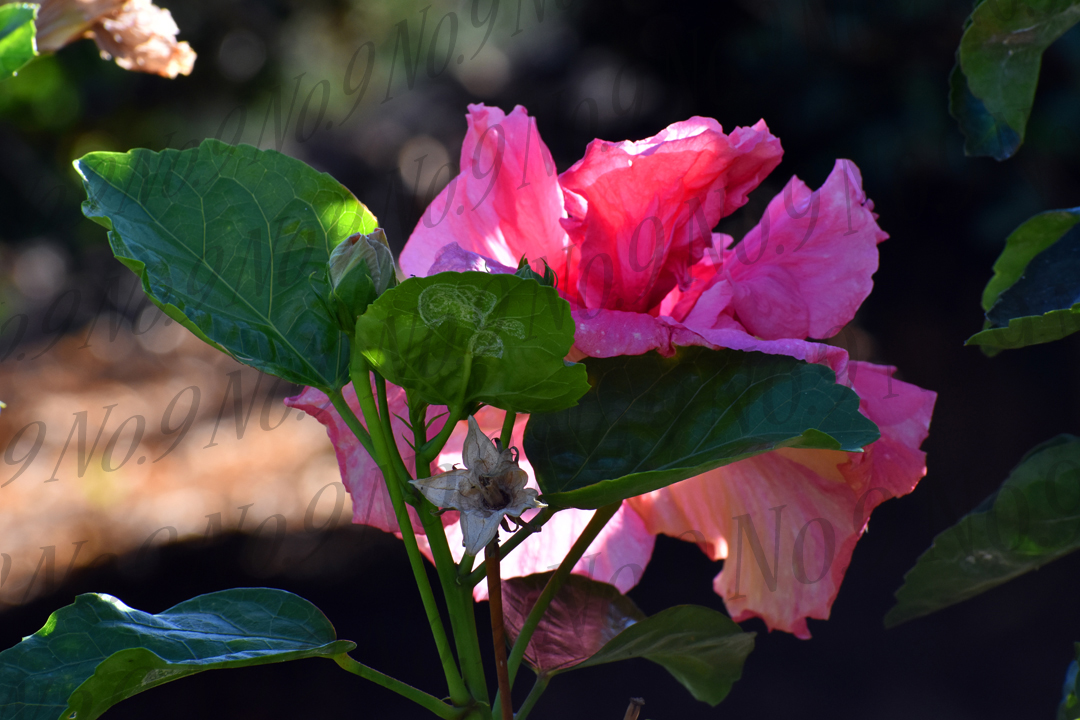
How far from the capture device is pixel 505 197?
492 millimetres

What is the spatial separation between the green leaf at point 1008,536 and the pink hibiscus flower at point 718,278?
147mm

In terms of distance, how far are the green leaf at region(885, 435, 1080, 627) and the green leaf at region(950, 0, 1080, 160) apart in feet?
0.71

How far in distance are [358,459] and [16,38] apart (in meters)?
0.33

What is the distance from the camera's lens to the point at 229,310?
0.45m

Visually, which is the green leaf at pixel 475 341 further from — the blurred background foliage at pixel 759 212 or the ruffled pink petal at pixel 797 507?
the blurred background foliage at pixel 759 212

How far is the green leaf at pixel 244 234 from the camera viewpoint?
44 centimetres

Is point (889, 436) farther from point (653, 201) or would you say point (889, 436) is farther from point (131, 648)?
point (131, 648)

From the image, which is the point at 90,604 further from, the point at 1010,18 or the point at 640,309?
the point at 1010,18

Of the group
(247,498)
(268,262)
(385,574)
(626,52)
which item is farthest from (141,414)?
(268,262)

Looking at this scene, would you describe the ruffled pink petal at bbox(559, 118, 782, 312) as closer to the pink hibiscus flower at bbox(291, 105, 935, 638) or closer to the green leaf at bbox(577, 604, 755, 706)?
the pink hibiscus flower at bbox(291, 105, 935, 638)

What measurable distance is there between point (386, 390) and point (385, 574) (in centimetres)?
229

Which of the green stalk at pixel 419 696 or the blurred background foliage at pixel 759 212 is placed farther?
the blurred background foliage at pixel 759 212

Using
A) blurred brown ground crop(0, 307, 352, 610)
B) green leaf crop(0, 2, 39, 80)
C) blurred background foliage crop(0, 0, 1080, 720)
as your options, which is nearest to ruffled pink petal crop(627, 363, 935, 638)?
green leaf crop(0, 2, 39, 80)

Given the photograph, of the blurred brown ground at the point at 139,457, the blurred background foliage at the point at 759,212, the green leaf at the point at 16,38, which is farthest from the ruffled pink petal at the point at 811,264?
the blurred brown ground at the point at 139,457
